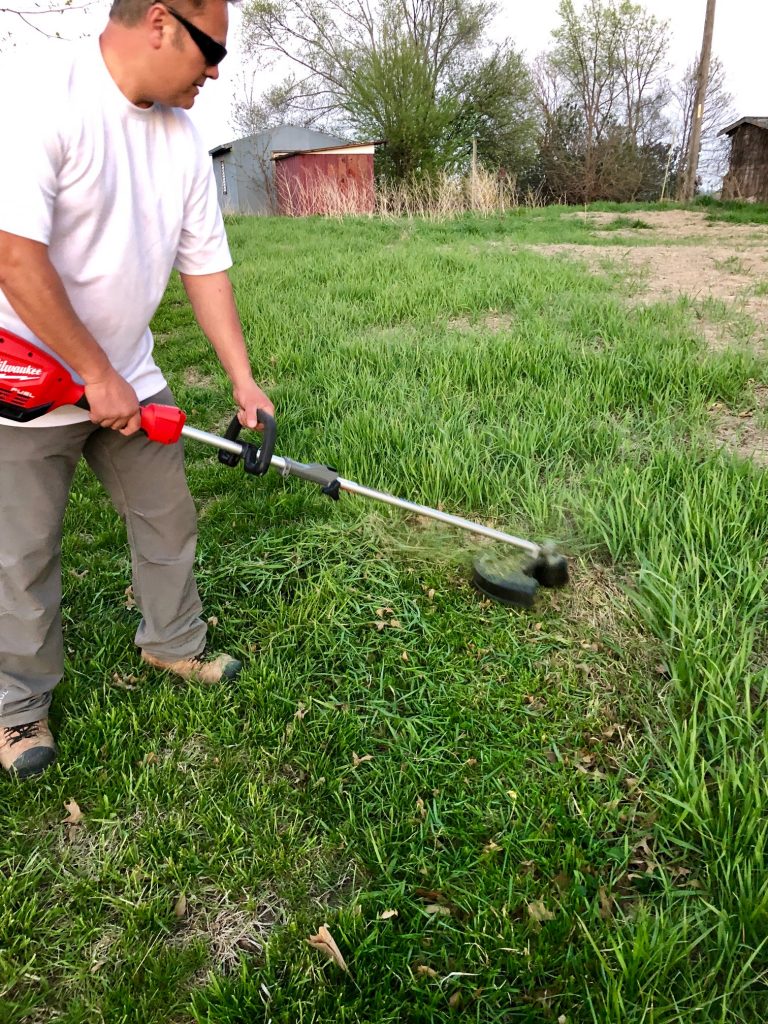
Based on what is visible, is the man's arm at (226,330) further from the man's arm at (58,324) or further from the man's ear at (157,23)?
the man's ear at (157,23)

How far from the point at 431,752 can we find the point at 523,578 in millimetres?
777

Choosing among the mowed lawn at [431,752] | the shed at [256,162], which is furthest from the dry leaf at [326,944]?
the shed at [256,162]

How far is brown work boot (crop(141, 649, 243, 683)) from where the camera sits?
2355 mm

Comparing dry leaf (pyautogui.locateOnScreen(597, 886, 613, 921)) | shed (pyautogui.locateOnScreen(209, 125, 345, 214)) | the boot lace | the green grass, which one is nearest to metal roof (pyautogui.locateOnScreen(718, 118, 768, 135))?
the green grass

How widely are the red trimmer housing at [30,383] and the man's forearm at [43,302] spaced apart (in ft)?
0.22

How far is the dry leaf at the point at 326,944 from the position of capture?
1522 mm

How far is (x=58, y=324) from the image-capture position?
1643mm

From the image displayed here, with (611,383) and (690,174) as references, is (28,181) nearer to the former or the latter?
(611,383)

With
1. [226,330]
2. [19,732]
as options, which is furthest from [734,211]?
[19,732]

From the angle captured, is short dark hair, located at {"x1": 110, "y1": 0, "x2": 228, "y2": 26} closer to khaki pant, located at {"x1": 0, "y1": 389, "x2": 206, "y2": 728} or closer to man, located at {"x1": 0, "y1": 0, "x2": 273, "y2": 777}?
man, located at {"x1": 0, "y1": 0, "x2": 273, "y2": 777}

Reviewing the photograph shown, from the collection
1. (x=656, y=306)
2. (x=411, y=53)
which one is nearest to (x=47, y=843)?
(x=656, y=306)

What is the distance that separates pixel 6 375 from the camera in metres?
1.70

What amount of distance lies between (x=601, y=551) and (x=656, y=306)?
3.36m

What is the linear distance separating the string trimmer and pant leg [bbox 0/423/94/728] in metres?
0.13
